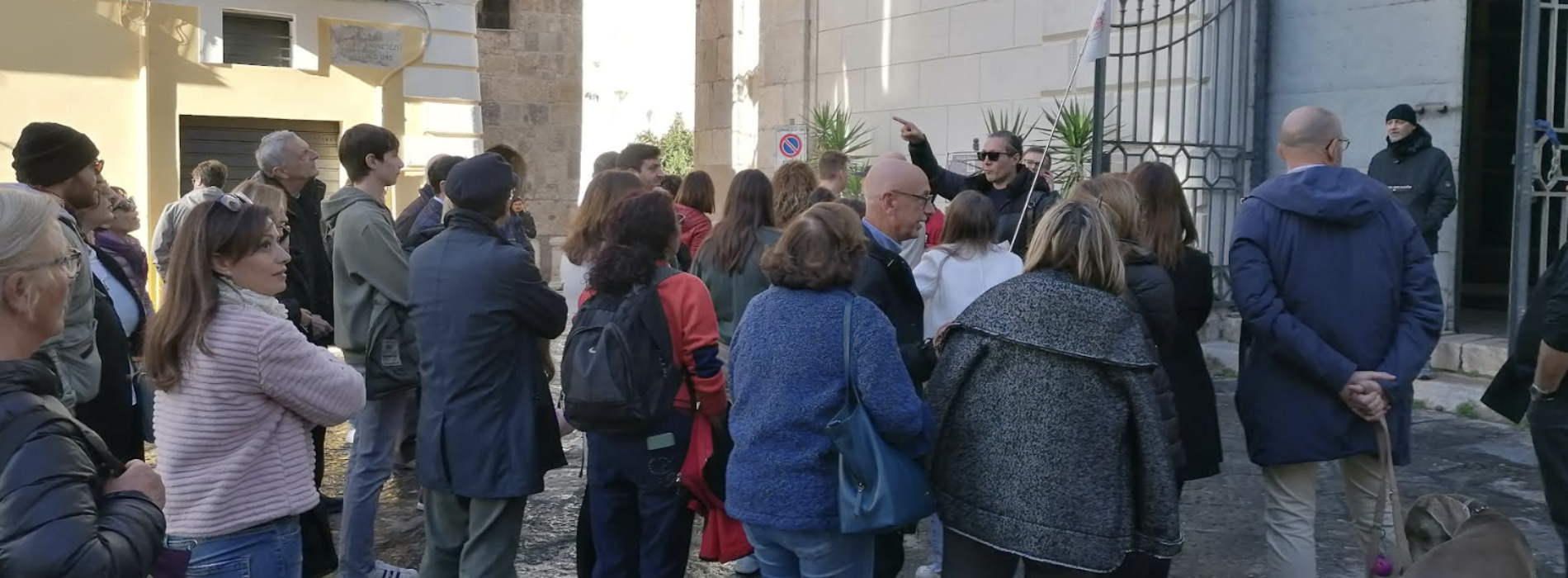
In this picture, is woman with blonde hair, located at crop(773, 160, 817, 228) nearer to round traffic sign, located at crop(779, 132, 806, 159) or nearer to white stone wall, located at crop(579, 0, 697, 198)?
round traffic sign, located at crop(779, 132, 806, 159)

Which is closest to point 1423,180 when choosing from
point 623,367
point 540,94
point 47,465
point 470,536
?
point 623,367

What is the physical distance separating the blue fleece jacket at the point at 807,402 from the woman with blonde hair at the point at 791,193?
2.25m

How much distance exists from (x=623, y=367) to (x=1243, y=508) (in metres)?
3.46

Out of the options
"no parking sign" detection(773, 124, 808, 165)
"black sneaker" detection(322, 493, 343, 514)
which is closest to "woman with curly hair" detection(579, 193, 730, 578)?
"black sneaker" detection(322, 493, 343, 514)

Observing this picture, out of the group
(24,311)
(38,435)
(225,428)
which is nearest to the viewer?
(38,435)

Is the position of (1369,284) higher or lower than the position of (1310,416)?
higher

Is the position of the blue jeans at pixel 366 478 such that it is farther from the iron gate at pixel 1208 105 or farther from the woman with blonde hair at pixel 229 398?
the iron gate at pixel 1208 105

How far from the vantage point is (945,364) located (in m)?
3.31

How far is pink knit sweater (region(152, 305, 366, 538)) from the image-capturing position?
10.0 ft

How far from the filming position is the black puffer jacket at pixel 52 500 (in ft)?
5.82

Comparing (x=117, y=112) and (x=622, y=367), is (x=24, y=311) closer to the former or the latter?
(x=622, y=367)

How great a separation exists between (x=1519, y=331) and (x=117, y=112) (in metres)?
11.5

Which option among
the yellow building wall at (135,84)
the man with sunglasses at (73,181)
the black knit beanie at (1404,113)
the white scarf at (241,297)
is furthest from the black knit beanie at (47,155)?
the yellow building wall at (135,84)

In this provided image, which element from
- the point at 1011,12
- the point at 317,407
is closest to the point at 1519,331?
the point at 317,407
